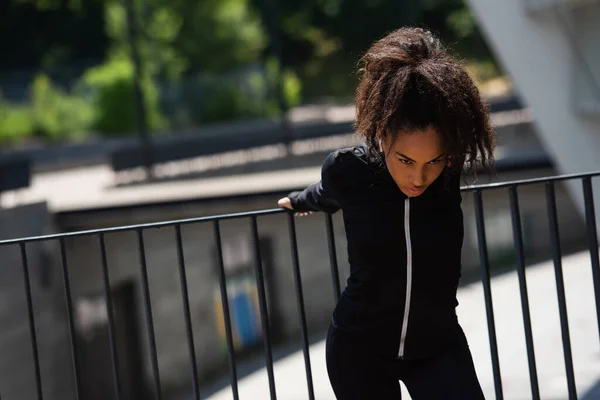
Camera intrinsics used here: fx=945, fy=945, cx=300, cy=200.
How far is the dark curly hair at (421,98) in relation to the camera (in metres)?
2.66

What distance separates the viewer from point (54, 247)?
16.4m

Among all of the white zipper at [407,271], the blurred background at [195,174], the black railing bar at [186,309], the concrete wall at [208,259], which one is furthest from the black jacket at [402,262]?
the concrete wall at [208,259]

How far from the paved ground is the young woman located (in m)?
3.67

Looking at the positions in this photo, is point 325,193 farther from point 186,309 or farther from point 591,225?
point 591,225

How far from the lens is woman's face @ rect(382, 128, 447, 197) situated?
2.67 metres

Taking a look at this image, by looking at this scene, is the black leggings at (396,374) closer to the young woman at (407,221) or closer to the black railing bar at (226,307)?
the young woman at (407,221)

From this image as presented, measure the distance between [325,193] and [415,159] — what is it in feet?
1.78

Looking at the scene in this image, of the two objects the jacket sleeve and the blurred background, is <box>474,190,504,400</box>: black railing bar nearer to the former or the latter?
the blurred background

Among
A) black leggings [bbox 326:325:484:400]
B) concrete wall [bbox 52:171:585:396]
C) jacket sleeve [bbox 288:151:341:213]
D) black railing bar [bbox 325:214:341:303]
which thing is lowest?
concrete wall [bbox 52:171:585:396]

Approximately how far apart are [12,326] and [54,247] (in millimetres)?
1826

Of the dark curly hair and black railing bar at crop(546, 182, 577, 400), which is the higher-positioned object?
the dark curly hair

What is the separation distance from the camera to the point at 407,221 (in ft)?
9.14

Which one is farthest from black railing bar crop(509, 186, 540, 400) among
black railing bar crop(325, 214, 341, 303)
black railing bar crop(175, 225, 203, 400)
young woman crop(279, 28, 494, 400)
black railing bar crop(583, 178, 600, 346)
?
black railing bar crop(175, 225, 203, 400)

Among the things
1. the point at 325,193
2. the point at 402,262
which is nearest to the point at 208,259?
the point at 325,193
